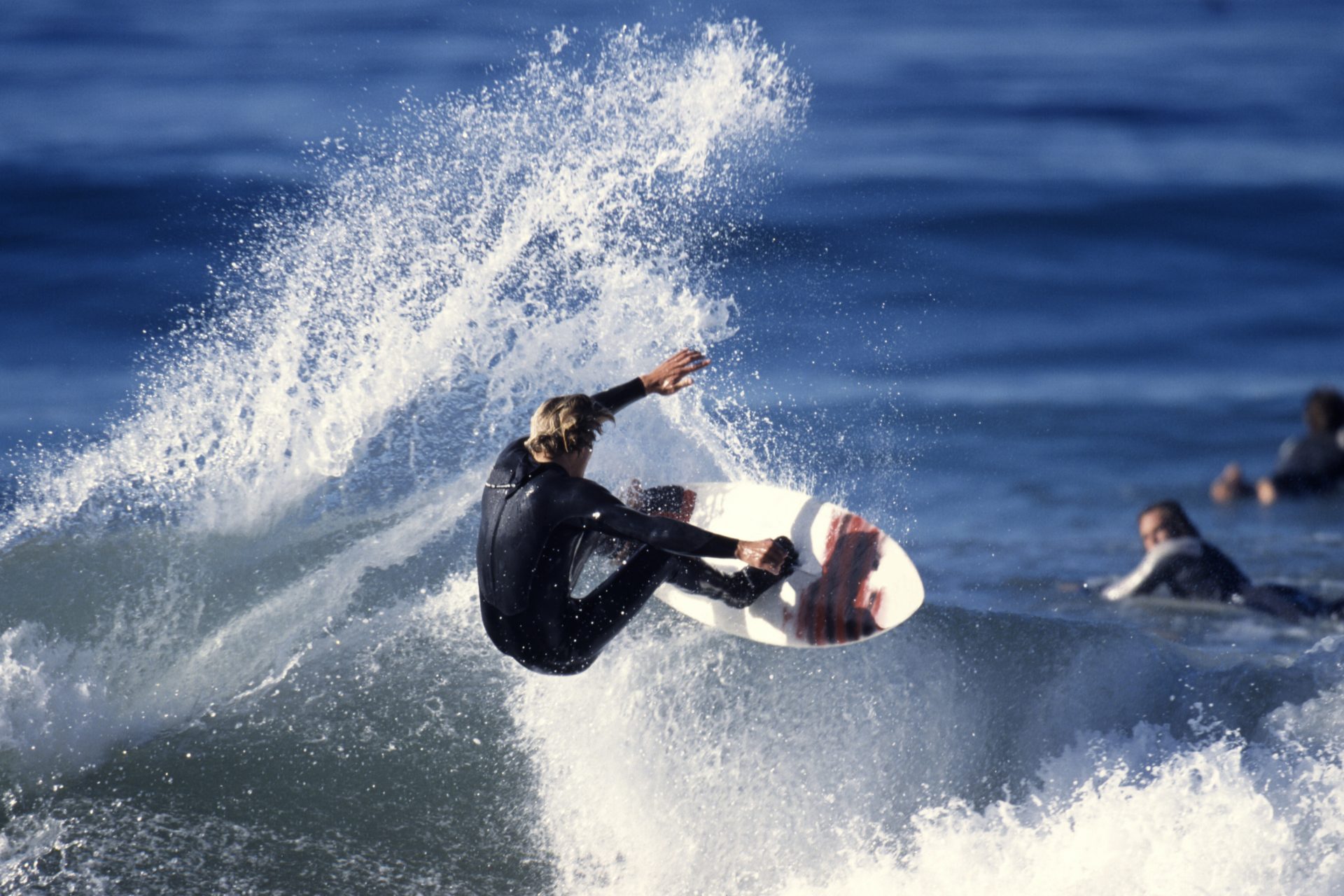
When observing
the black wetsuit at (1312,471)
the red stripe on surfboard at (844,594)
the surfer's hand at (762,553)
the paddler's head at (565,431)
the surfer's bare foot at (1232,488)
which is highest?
the paddler's head at (565,431)

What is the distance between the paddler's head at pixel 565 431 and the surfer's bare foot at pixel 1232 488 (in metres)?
8.52

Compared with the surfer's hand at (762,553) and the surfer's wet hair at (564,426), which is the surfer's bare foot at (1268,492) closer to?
the surfer's hand at (762,553)

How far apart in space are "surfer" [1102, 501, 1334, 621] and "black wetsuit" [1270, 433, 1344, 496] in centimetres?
290

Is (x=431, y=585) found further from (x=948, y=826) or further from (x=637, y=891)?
(x=948, y=826)

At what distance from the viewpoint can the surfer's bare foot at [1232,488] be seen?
11.1 m

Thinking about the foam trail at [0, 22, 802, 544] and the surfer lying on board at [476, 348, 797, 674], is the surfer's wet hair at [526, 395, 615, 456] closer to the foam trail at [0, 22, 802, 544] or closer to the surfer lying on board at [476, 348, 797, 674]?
the surfer lying on board at [476, 348, 797, 674]

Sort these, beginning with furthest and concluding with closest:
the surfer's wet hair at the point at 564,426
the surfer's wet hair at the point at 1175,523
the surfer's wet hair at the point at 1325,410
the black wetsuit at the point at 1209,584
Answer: the surfer's wet hair at the point at 1325,410
the surfer's wet hair at the point at 1175,523
the black wetsuit at the point at 1209,584
the surfer's wet hair at the point at 564,426

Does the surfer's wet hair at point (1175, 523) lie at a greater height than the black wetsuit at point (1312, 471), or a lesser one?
greater

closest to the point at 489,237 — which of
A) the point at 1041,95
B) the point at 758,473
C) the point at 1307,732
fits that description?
the point at 758,473

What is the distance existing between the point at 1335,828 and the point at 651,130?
Answer: 15.5 feet

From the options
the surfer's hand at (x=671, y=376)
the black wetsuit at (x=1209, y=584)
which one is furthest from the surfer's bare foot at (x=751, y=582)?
the black wetsuit at (x=1209, y=584)

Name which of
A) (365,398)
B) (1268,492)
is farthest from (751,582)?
(1268,492)

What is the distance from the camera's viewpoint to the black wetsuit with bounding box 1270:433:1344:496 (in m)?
10.9

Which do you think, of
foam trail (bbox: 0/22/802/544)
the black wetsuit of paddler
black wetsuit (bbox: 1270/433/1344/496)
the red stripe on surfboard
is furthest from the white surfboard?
black wetsuit (bbox: 1270/433/1344/496)
